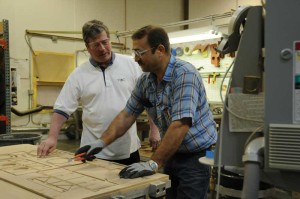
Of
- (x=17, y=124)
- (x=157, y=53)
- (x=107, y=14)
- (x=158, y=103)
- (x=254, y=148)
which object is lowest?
(x=17, y=124)

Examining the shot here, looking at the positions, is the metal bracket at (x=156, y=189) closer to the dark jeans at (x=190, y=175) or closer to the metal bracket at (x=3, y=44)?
the dark jeans at (x=190, y=175)

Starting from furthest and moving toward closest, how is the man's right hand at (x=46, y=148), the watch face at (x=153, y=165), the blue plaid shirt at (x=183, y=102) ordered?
the man's right hand at (x=46, y=148) → the blue plaid shirt at (x=183, y=102) → the watch face at (x=153, y=165)

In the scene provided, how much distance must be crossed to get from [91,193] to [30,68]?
4795mm

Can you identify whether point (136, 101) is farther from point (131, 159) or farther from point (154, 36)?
point (131, 159)

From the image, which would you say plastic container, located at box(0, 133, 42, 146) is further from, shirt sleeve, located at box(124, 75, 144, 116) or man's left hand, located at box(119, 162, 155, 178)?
man's left hand, located at box(119, 162, 155, 178)

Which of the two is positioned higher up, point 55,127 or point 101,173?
point 55,127

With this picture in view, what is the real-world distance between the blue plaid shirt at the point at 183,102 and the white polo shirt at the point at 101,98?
433 mm

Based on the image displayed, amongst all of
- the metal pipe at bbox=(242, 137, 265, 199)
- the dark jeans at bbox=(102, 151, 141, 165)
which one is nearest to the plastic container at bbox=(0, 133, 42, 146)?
the dark jeans at bbox=(102, 151, 141, 165)

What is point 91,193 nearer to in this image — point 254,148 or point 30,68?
point 254,148

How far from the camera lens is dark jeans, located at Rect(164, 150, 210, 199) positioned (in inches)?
64.7

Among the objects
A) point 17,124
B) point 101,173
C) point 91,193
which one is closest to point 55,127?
point 101,173

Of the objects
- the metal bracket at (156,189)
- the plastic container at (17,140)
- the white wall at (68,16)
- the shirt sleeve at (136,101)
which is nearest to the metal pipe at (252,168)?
the metal bracket at (156,189)

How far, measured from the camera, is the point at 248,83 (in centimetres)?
100

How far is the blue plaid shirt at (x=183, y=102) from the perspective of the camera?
1.54 metres
